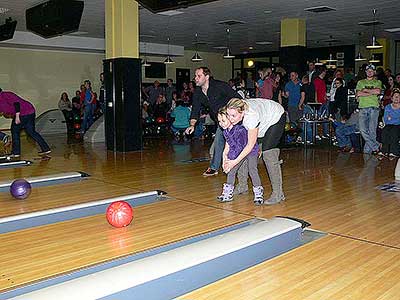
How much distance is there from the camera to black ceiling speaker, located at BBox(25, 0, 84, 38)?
6.55 meters

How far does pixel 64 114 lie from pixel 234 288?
9616mm

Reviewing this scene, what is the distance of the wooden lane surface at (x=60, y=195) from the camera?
3.51 meters

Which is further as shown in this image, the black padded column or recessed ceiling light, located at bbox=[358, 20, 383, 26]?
recessed ceiling light, located at bbox=[358, 20, 383, 26]

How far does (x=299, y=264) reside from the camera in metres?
2.29

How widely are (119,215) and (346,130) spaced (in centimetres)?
473

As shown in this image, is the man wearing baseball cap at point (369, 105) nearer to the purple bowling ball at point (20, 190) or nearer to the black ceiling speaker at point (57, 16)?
the black ceiling speaker at point (57, 16)

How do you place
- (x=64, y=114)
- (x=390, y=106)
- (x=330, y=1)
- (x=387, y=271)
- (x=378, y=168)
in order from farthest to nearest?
1. (x=64, y=114)
2. (x=330, y=1)
3. (x=390, y=106)
4. (x=378, y=168)
5. (x=387, y=271)

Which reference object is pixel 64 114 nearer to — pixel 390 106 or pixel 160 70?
pixel 160 70

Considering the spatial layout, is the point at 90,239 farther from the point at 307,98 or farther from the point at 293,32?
the point at 293,32

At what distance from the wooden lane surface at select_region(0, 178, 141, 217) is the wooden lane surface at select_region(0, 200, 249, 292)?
51cm

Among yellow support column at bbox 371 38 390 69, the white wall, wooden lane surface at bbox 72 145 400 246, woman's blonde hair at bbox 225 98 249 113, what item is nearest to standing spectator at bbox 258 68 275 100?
wooden lane surface at bbox 72 145 400 246

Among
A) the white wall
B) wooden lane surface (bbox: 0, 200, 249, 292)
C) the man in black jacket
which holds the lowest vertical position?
wooden lane surface (bbox: 0, 200, 249, 292)

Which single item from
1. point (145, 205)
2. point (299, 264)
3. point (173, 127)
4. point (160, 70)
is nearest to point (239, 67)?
point (160, 70)

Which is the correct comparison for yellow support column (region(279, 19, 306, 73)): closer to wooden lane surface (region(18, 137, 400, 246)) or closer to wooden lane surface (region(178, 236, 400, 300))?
wooden lane surface (region(18, 137, 400, 246))
